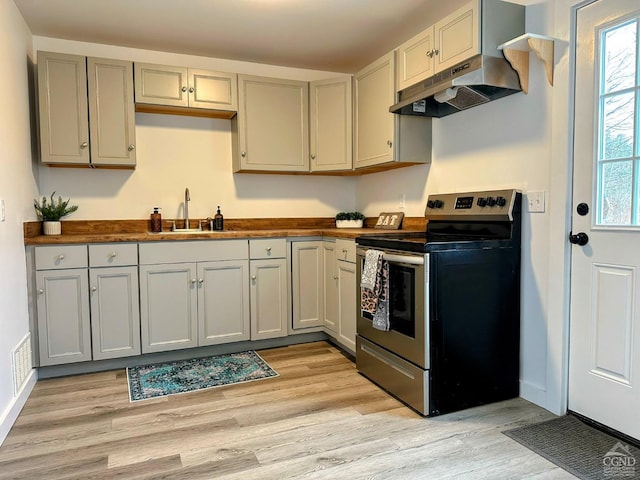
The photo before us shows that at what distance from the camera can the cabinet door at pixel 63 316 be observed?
280cm

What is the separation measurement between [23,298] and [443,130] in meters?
2.97

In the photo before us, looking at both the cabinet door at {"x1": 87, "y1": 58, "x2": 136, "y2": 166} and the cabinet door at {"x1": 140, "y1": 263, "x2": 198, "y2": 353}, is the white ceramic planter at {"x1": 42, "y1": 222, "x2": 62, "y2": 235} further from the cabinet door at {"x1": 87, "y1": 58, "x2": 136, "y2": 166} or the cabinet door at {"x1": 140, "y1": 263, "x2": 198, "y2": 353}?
the cabinet door at {"x1": 140, "y1": 263, "x2": 198, "y2": 353}

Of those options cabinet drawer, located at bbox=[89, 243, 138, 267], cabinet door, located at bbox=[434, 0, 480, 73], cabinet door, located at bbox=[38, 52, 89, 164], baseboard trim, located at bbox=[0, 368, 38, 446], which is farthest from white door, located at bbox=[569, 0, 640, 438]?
cabinet door, located at bbox=[38, 52, 89, 164]

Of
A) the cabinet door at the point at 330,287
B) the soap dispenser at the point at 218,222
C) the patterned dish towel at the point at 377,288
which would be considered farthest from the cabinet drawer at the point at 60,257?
the patterned dish towel at the point at 377,288

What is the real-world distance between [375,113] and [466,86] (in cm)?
101

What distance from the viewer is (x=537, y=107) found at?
2326mm

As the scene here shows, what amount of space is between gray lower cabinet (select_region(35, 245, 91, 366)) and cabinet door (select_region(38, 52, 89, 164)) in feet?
2.39

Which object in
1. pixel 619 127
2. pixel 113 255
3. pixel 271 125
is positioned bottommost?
pixel 113 255

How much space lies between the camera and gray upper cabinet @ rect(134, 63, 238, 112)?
129 inches

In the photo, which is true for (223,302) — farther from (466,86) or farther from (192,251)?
(466,86)

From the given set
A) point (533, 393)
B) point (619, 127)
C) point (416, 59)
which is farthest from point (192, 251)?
point (619, 127)

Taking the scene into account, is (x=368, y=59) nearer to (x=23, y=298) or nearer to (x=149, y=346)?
(x=149, y=346)

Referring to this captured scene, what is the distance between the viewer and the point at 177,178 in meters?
3.67

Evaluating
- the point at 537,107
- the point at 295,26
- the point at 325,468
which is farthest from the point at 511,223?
the point at 295,26
